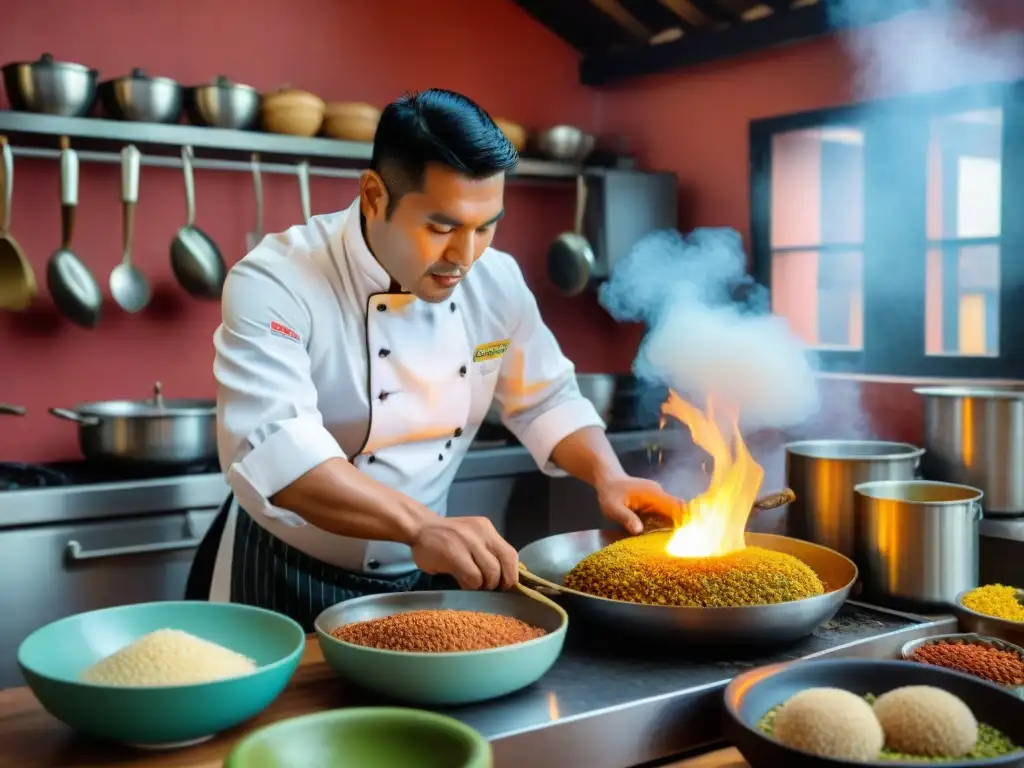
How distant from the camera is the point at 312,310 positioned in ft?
6.41

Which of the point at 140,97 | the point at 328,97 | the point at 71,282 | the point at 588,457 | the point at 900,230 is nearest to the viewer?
the point at 588,457

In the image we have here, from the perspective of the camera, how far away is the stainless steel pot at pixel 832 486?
191cm

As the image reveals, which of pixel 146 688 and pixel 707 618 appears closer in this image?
pixel 146 688

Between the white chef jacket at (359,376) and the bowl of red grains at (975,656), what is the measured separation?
93 centimetres

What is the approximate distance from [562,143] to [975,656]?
9.92 feet

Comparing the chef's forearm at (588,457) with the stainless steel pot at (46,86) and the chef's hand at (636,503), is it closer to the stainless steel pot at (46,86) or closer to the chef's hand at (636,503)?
the chef's hand at (636,503)

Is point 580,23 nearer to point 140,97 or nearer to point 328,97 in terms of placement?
point 328,97

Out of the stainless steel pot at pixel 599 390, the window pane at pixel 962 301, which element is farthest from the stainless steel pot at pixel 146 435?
the window pane at pixel 962 301

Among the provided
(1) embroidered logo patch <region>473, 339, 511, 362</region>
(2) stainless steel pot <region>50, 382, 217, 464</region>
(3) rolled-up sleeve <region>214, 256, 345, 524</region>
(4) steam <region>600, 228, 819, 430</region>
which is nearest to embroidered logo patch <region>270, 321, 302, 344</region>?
(3) rolled-up sleeve <region>214, 256, 345, 524</region>

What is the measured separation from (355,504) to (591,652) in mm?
438

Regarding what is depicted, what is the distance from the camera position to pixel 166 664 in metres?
1.15

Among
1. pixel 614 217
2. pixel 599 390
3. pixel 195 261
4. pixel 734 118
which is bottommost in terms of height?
pixel 599 390

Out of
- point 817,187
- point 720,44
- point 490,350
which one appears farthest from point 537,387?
point 720,44

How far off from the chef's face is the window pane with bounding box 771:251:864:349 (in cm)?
239
